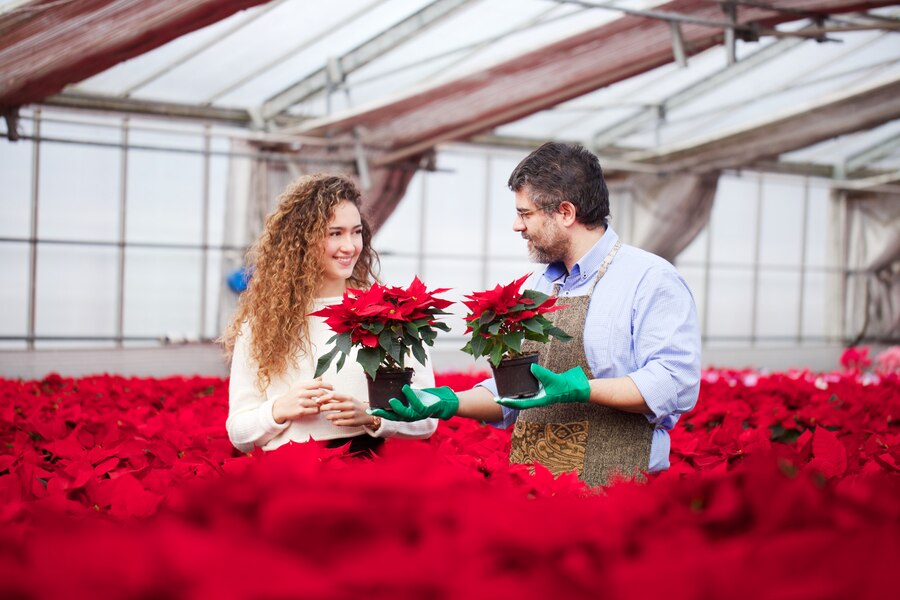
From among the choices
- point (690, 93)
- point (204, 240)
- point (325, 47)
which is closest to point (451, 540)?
point (325, 47)

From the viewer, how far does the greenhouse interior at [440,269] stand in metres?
0.74

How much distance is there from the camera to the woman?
2.03m

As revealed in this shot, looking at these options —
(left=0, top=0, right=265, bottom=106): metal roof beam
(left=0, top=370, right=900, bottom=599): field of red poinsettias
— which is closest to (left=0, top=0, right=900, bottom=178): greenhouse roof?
(left=0, top=0, right=265, bottom=106): metal roof beam

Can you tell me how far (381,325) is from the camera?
5.86 feet

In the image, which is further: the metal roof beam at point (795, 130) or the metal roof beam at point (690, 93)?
the metal roof beam at point (690, 93)

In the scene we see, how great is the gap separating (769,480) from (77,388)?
3.57m

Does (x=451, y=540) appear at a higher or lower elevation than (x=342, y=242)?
lower

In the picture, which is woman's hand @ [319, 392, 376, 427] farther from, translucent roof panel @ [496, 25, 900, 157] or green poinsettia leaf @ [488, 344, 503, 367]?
translucent roof panel @ [496, 25, 900, 157]

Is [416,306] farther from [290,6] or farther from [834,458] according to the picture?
[290,6]

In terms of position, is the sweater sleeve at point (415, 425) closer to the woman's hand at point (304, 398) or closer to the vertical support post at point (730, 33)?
the woman's hand at point (304, 398)

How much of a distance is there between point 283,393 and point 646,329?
2.64 ft

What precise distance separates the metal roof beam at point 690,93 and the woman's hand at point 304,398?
7.77m

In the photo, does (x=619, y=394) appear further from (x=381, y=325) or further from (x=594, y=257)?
(x=381, y=325)

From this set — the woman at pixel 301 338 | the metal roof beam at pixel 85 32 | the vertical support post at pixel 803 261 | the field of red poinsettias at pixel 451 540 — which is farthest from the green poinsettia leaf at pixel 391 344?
the vertical support post at pixel 803 261
